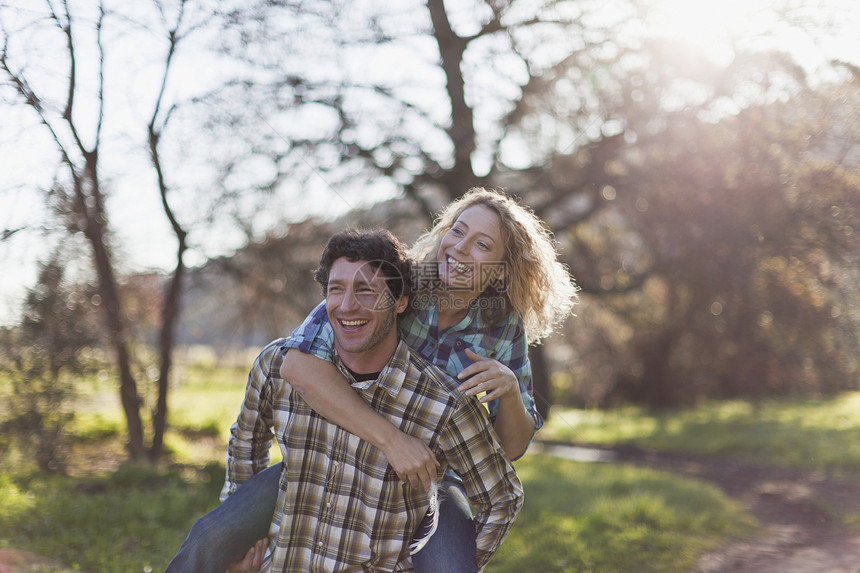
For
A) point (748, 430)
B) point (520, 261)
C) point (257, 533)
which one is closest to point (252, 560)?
point (257, 533)

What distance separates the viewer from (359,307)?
271 cm

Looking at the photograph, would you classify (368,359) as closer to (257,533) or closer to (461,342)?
(461,342)

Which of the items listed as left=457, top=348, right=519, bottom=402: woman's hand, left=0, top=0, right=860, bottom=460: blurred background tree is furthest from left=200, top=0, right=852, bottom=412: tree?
left=457, top=348, right=519, bottom=402: woman's hand

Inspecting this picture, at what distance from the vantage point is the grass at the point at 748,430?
1011cm

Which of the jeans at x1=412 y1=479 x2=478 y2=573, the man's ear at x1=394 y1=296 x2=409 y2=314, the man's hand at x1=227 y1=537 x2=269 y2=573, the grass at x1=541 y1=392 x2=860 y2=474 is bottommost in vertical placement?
the grass at x1=541 y1=392 x2=860 y2=474

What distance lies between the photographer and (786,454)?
1023 centimetres

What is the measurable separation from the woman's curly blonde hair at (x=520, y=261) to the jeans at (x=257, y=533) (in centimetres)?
96

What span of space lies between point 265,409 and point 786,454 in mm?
9697

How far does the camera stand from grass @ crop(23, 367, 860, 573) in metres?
4.75

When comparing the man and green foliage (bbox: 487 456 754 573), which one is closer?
the man

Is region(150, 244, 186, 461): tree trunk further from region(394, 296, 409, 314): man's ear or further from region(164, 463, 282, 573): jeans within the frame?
region(394, 296, 409, 314): man's ear

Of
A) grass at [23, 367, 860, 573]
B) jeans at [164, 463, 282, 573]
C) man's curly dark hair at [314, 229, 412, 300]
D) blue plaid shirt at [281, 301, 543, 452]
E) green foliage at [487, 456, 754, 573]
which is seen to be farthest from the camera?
green foliage at [487, 456, 754, 573]

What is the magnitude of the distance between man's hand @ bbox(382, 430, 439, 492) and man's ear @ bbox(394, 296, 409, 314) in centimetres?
55

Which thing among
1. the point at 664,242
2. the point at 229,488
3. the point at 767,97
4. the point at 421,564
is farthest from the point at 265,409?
the point at 664,242
